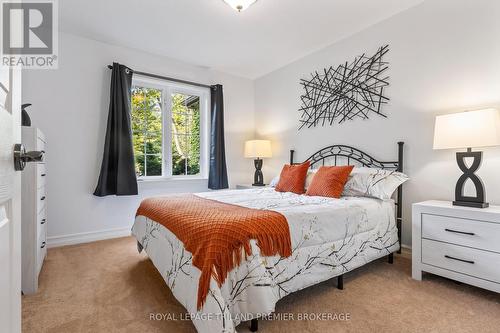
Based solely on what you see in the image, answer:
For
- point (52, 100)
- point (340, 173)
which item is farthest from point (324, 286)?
point (52, 100)

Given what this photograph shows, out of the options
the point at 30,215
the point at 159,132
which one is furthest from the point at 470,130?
the point at 159,132

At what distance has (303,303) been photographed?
176cm

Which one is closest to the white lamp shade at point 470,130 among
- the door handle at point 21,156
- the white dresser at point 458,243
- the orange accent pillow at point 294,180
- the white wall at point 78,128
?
the white dresser at point 458,243

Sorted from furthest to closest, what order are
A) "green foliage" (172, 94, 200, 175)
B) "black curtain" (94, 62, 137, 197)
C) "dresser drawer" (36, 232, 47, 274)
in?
"green foliage" (172, 94, 200, 175) < "black curtain" (94, 62, 137, 197) < "dresser drawer" (36, 232, 47, 274)

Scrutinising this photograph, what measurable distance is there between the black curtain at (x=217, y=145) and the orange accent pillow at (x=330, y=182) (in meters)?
1.67

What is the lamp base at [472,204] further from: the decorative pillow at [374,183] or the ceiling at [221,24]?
the ceiling at [221,24]

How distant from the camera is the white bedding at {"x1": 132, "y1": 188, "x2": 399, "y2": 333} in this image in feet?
4.44

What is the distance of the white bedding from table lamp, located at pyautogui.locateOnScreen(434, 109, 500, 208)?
625mm

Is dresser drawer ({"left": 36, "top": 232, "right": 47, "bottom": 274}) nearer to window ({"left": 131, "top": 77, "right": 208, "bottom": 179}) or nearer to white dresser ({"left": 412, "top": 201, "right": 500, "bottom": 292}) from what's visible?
window ({"left": 131, "top": 77, "right": 208, "bottom": 179})

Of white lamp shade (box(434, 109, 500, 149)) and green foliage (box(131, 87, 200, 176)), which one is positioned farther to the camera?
green foliage (box(131, 87, 200, 176))

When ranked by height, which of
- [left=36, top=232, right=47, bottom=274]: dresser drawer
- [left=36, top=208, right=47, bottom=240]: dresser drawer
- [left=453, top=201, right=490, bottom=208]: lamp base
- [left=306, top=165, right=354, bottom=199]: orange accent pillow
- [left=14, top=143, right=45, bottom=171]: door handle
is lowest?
[left=36, top=232, right=47, bottom=274]: dresser drawer

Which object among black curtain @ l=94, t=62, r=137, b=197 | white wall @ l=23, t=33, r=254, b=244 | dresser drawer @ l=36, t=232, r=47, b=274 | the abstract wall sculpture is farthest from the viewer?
black curtain @ l=94, t=62, r=137, b=197

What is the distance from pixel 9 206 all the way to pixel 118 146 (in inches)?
111

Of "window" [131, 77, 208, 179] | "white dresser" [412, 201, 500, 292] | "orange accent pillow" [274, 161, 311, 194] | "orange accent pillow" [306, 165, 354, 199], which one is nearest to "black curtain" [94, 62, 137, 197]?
"window" [131, 77, 208, 179]
